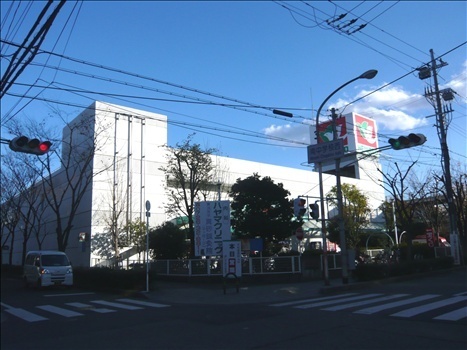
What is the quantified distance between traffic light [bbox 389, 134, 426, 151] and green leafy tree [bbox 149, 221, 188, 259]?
17.3 meters

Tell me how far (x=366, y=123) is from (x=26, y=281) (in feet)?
195

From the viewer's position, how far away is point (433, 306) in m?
11.2

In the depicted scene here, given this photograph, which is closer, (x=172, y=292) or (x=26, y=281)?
(x=172, y=292)

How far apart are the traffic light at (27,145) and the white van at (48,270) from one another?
447 inches

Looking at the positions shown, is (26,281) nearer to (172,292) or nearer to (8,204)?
(172,292)

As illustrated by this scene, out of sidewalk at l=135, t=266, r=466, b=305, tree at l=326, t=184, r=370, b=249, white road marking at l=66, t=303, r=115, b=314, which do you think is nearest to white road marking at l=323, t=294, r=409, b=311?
sidewalk at l=135, t=266, r=466, b=305

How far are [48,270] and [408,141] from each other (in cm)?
Answer: 1784

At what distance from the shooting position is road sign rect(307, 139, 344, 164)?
17.6 meters

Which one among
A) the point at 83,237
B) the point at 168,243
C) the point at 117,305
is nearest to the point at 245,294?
the point at 117,305

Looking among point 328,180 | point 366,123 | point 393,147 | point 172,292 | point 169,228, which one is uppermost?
point 366,123

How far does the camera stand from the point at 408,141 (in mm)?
15008

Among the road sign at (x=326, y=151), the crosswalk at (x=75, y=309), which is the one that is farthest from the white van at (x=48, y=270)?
the road sign at (x=326, y=151)

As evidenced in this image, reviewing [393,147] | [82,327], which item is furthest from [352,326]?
[393,147]

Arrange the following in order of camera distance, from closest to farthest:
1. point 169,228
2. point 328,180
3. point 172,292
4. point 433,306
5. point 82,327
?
point 82,327 → point 433,306 → point 172,292 → point 169,228 → point 328,180
